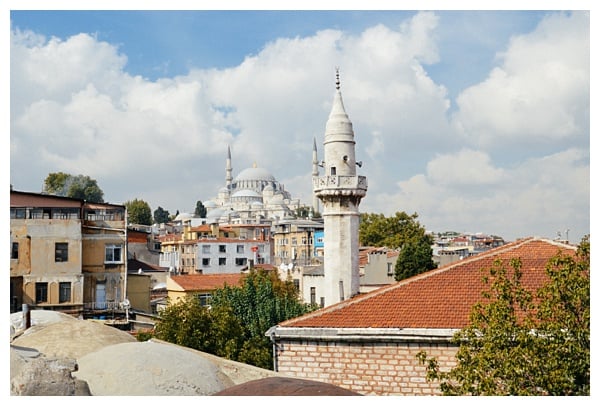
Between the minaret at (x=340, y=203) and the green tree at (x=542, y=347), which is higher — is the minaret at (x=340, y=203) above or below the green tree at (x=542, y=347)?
above

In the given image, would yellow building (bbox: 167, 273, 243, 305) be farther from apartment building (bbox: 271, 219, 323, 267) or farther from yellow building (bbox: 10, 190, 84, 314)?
apartment building (bbox: 271, 219, 323, 267)

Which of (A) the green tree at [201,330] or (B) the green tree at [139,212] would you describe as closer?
(A) the green tree at [201,330]

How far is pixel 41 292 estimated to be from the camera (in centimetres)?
1728

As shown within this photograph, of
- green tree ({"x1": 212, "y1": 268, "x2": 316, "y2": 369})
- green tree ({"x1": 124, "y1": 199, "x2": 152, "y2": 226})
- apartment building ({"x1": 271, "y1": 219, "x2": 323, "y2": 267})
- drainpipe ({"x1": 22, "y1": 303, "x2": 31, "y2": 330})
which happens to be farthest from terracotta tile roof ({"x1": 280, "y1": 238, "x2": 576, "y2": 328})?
green tree ({"x1": 124, "y1": 199, "x2": 152, "y2": 226})

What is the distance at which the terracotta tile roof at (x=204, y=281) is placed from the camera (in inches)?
1053

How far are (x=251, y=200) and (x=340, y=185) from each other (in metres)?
75.9

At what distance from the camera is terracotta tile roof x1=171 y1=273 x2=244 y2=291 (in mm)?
26734

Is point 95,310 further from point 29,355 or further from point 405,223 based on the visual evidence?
point 405,223

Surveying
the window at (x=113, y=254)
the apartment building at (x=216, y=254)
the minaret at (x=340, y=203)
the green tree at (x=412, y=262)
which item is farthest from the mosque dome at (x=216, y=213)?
the minaret at (x=340, y=203)

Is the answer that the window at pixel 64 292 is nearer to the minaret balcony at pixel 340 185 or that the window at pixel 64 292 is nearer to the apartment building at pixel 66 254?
the apartment building at pixel 66 254

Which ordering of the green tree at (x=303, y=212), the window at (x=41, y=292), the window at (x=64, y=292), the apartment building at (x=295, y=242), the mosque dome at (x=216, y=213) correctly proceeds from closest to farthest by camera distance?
the window at (x=41, y=292)
the window at (x=64, y=292)
the apartment building at (x=295, y=242)
the mosque dome at (x=216, y=213)
the green tree at (x=303, y=212)

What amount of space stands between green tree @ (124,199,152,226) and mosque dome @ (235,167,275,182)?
44.2 m

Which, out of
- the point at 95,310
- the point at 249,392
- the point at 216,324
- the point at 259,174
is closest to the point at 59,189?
the point at 95,310

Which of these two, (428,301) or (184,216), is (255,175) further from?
(428,301)
